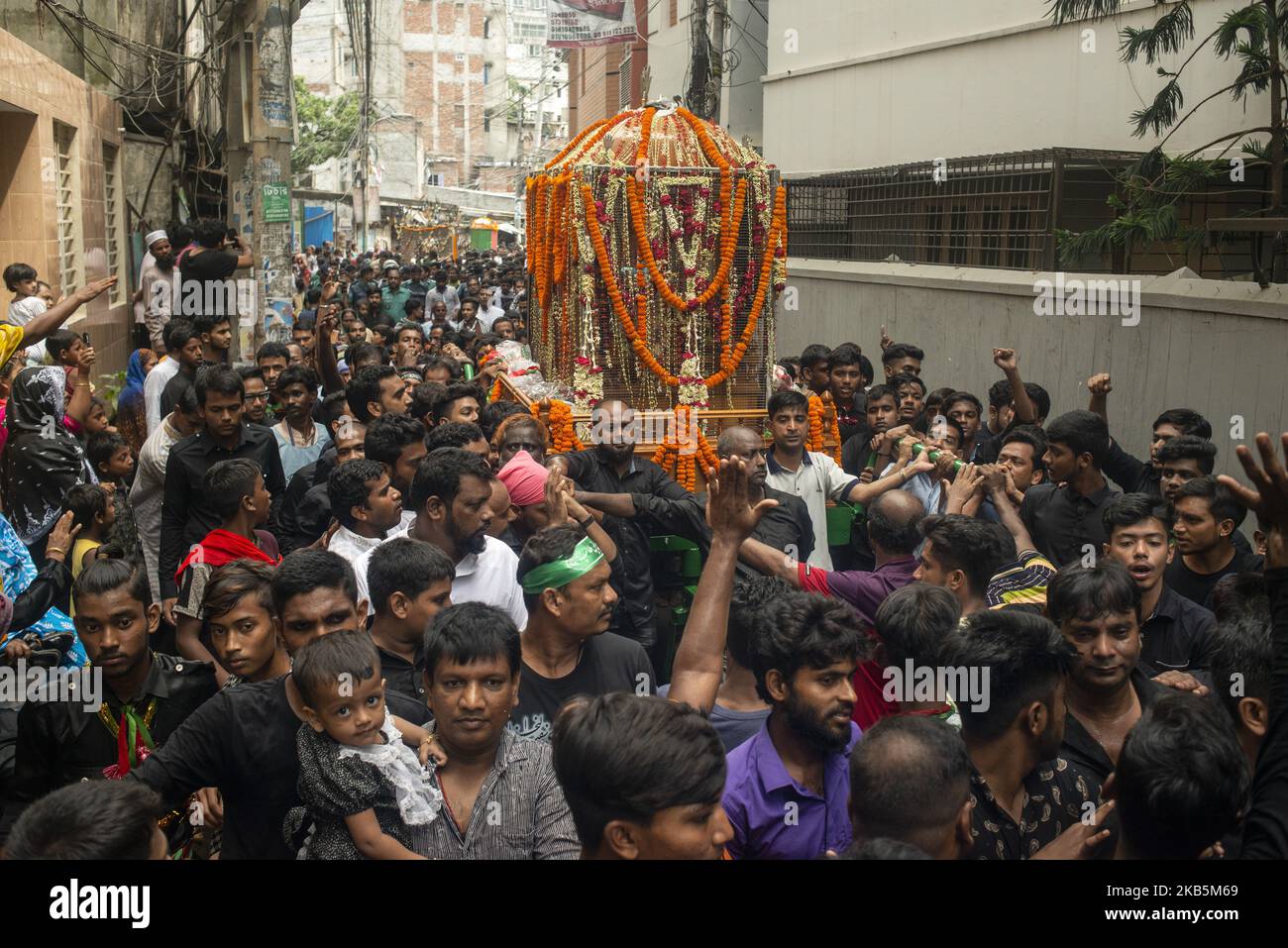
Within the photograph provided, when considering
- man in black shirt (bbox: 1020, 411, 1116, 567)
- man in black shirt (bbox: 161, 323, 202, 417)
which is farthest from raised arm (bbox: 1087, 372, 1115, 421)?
man in black shirt (bbox: 161, 323, 202, 417)

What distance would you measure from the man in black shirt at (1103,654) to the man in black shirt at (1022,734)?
0.42 m

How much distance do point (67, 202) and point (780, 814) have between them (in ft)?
34.8

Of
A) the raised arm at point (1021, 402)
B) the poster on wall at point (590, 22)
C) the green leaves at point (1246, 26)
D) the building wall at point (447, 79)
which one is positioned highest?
the building wall at point (447, 79)

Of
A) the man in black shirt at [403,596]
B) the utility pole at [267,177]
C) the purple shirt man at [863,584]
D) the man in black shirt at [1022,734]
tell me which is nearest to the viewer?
the man in black shirt at [1022,734]

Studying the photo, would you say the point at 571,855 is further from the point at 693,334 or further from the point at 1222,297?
the point at 1222,297

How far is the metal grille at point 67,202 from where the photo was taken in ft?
36.1

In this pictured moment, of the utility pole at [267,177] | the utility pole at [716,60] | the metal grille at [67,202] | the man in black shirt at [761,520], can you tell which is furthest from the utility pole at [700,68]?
the man in black shirt at [761,520]

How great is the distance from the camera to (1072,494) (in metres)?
5.64

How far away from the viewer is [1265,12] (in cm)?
773

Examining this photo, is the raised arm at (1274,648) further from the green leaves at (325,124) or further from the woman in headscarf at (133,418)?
the green leaves at (325,124)

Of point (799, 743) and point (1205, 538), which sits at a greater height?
point (1205, 538)

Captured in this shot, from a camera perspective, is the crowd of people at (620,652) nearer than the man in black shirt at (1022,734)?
Yes

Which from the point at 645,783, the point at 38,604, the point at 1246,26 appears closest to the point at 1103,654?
the point at 645,783

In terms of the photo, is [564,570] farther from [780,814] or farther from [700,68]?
[700,68]
